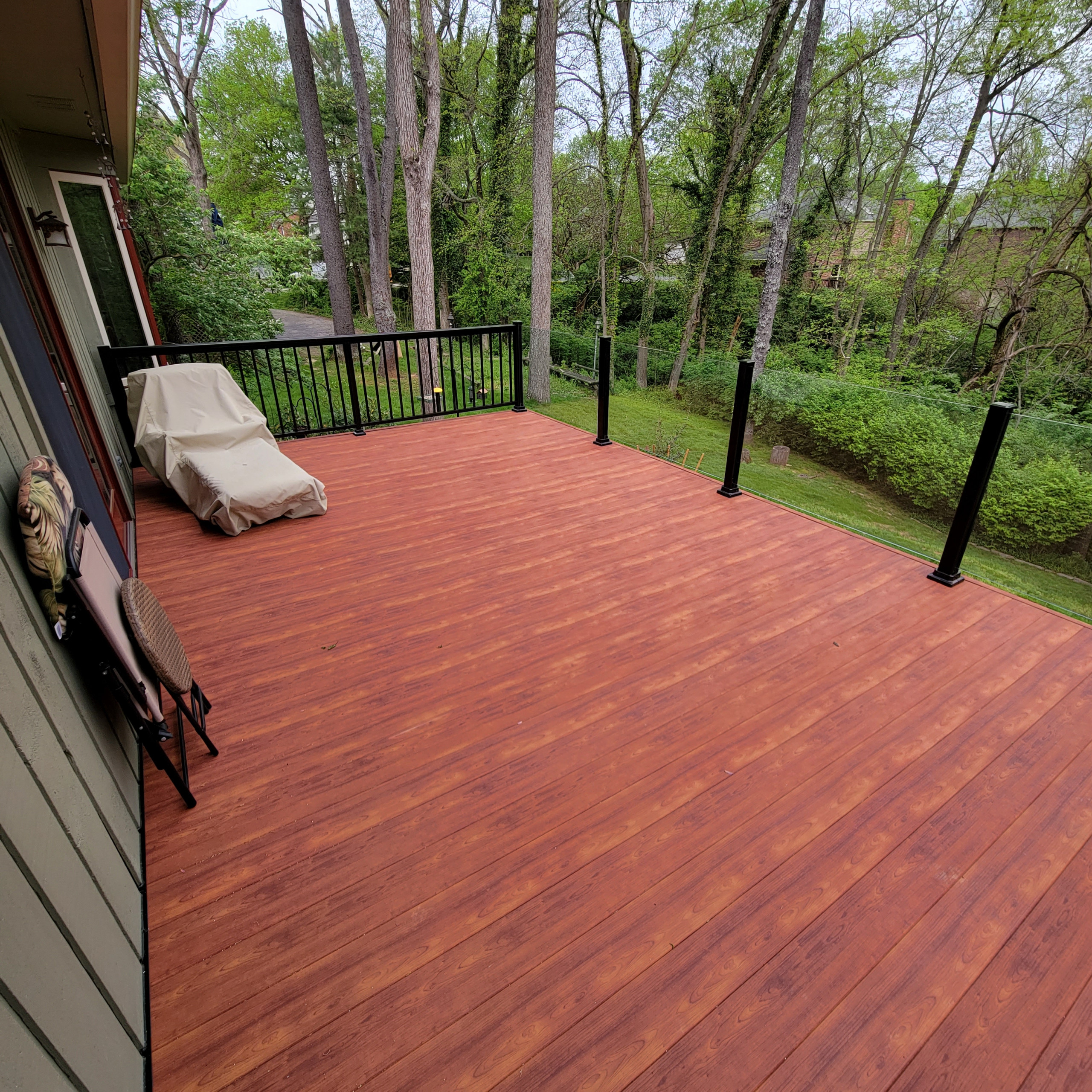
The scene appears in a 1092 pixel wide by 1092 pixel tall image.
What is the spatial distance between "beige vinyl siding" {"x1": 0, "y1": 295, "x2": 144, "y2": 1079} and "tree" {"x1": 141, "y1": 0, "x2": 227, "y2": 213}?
15.0m

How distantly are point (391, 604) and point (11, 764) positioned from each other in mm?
1782

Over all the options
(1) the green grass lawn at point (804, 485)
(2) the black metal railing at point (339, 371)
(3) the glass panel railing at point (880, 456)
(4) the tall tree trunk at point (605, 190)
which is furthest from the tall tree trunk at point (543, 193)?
(4) the tall tree trunk at point (605, 190)

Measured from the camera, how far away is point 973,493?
2.76 meters

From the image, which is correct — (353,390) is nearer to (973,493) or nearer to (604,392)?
(604,392)

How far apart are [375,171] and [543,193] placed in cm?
505

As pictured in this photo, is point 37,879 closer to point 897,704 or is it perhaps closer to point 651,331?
point 897,704

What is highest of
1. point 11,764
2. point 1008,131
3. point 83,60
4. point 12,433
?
point 1008,131

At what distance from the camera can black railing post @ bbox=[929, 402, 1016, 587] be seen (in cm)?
260

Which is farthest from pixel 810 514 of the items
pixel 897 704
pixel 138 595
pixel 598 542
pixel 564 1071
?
pixel 138 595

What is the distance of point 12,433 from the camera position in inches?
58.4

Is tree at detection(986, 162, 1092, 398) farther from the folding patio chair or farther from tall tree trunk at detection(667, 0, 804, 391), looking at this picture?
the folding patio chair

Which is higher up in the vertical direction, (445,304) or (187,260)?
(187,260)

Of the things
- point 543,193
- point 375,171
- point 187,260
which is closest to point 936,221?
point 543,193

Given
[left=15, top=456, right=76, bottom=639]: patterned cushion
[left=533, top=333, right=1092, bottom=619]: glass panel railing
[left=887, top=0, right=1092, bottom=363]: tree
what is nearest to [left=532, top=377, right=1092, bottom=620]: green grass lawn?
[left=533, top=333, right=1092, bottom=619]: glass panel railing
